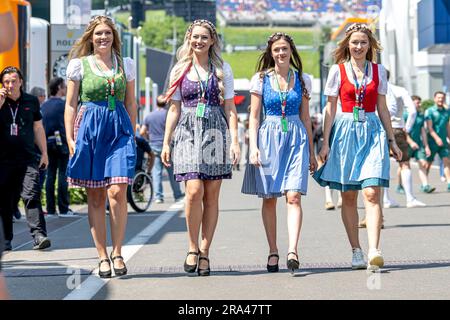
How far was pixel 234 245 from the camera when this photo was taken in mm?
11023

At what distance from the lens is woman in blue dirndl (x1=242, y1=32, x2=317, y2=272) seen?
8.73 metres

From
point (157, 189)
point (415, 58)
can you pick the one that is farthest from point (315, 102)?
point (157, 189)

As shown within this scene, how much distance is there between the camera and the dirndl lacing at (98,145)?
8469mm

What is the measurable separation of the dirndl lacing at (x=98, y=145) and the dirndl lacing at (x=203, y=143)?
374mm

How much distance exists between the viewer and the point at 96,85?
27.8 feet

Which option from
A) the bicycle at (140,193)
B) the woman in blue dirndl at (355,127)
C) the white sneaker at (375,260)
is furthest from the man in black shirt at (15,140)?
the bicycle at (140,193)

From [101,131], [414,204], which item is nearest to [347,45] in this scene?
[101,131]

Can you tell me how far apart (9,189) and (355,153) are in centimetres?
375

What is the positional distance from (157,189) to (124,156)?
11.0m

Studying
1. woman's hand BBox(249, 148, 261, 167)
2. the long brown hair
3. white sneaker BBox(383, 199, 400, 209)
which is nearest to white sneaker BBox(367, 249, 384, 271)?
woman's hand BBox(249, 148, 261, 167)

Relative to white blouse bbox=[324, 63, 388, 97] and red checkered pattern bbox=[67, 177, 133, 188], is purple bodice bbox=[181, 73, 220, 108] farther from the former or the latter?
white blouse bbox=[324, 63, 388, 97]

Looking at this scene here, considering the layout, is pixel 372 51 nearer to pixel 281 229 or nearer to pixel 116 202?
pixel 116 202

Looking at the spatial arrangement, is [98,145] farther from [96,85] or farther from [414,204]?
[414,204]

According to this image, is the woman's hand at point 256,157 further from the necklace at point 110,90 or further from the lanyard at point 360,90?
the necklace at point 110,90
